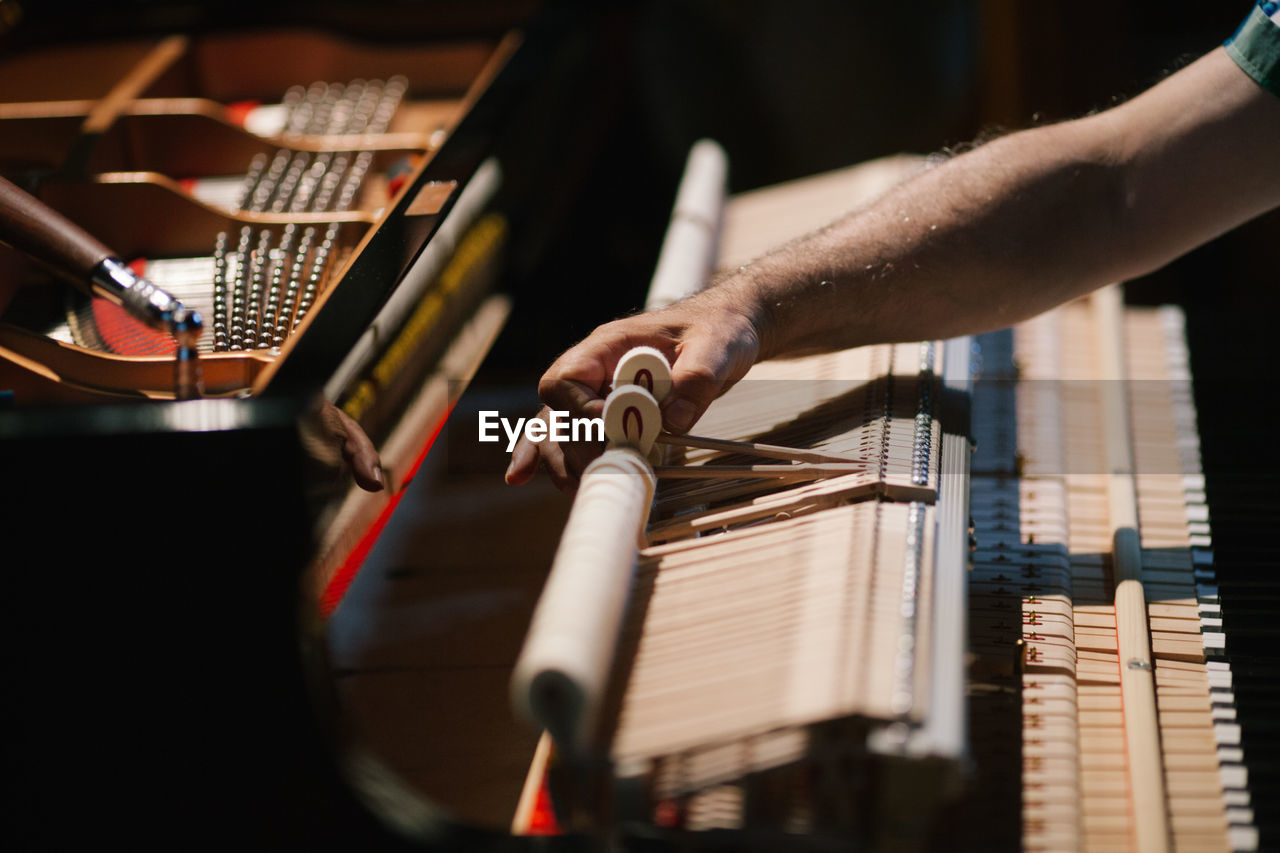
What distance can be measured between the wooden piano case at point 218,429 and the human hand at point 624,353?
0.81 ft

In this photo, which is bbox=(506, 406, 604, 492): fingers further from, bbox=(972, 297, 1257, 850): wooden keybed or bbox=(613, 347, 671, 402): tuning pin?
bbox=(972, 297, 1257, 850): wooden keybed

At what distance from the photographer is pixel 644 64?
10.7 ft

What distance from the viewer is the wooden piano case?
104cm

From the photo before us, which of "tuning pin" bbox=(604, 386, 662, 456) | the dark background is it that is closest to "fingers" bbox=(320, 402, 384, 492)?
"tuning pin" bbox=(604, 386, 662, 456)

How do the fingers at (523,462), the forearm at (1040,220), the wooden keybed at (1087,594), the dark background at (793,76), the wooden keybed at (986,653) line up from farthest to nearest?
1. the dark background at (793,76)
2. the forearm at (1040,220)
3. the fingers at (523,462)
4. the wooden keybed at (1087,594)
5. the wooden keybed at (986,653)

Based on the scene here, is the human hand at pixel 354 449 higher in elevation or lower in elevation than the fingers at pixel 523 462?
lower

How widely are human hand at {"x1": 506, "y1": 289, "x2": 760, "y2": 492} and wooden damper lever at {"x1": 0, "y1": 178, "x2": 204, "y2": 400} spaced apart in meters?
0.42

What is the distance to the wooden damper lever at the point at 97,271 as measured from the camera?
1377mm

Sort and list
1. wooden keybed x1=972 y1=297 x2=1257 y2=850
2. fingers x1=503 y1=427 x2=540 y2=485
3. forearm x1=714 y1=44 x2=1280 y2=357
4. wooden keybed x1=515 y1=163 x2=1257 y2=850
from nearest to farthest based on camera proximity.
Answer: wooden keybed x1=515 y1=163 x2=1257 y2=850, wooden keybed x1=972 y1=297 x2=1257 y2=850, fingers x1=503 y1=427 x2=540 y2=485, forearm x1=714 y1=44 x2=1280 y2=357

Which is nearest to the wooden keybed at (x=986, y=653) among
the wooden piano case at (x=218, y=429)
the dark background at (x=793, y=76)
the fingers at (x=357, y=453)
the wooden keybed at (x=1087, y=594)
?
the wooden keybed at (x=1087, y=594)

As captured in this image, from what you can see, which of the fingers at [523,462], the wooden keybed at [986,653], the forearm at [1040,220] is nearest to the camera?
the wooden keybed at [986,653]

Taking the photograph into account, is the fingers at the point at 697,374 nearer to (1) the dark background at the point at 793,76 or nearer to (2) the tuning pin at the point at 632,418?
(2) the tuning pin at the point at 632,418

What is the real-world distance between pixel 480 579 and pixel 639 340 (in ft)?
2.27

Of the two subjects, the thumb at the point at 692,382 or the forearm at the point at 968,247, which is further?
the forearm at the point at 968,247
